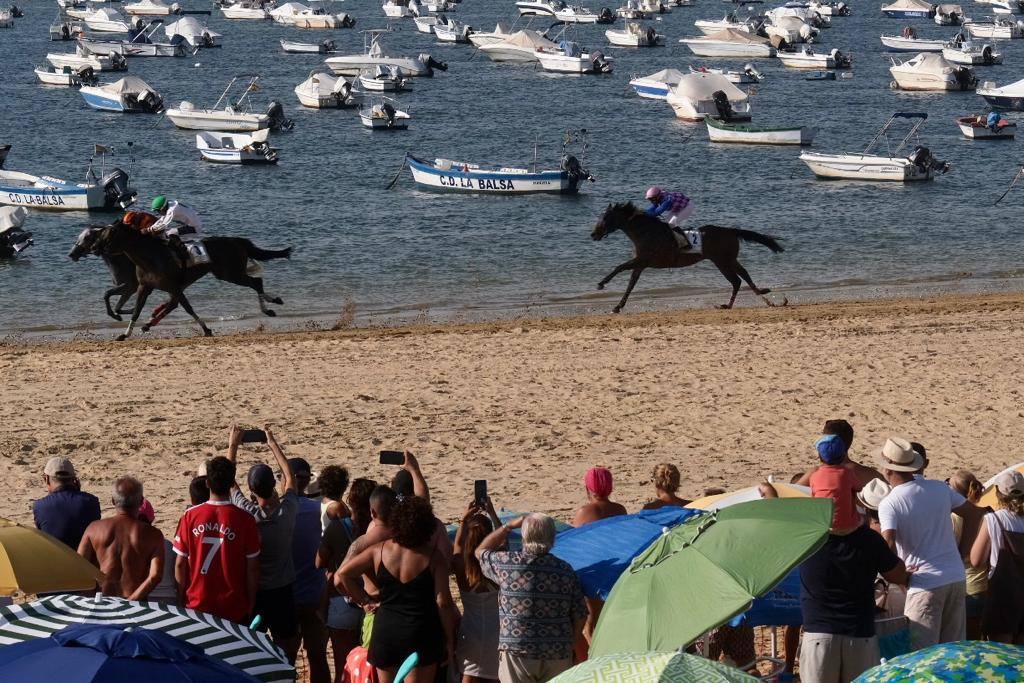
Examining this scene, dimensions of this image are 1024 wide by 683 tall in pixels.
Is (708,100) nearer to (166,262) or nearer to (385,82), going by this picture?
(385,82)

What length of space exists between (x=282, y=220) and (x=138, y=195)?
5.70m

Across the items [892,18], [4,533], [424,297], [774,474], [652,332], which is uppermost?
[4,533]

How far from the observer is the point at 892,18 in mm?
101625

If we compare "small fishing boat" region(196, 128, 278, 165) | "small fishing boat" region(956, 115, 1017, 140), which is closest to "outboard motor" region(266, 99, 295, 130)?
"small fishing boat" region(196, 128, 278, 165)

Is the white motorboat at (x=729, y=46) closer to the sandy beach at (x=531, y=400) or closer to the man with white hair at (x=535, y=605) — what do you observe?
the sandy beach at (x=531, y=400)

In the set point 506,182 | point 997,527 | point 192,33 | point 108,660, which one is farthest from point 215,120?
point 108,660

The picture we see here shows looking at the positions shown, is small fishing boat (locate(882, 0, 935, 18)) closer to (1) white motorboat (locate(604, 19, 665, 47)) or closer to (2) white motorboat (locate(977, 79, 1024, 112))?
(1) white motorboat (locate(604, 19, 665, 47))

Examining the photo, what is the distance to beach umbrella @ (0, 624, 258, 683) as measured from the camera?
5.14 metres

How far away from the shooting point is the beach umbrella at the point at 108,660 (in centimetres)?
514

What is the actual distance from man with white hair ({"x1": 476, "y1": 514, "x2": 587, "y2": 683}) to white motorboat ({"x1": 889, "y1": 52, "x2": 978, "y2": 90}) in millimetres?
62606

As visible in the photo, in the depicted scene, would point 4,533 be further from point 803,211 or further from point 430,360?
point 803,211

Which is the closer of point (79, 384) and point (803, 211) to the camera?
point (79, 384)

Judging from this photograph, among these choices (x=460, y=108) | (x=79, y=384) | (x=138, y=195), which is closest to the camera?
(x=79, y=384)

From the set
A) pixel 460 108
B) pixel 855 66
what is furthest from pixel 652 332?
pixel 855 66
